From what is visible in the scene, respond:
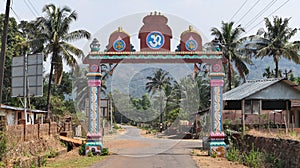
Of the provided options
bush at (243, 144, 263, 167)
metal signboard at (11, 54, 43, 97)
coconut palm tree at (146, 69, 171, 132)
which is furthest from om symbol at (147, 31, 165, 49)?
coconut palm tree at (146, 69, 171, 132)

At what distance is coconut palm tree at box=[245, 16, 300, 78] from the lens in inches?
1421

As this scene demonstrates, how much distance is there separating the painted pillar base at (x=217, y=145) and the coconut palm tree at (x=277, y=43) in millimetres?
20433

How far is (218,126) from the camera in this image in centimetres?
1731

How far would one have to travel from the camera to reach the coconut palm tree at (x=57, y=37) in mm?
28984

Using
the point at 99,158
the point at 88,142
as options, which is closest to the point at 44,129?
the point at 88,142

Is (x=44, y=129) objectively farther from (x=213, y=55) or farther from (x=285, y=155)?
(x=285, y=155)

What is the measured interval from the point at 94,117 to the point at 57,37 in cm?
1319

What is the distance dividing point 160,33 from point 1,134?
26.1 feet

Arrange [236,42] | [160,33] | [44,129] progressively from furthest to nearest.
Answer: [236,42] → [44,129] → [160,33]

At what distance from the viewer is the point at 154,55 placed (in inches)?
680

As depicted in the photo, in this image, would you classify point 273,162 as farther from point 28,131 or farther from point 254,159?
point 28,131

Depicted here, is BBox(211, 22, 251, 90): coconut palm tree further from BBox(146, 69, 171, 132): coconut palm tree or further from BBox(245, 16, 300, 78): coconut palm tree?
BBox(146, 69, 171, 132): coconut palm tree

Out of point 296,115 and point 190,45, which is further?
point 296,115

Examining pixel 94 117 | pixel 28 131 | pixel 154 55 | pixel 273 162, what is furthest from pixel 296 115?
pixel 28 131
